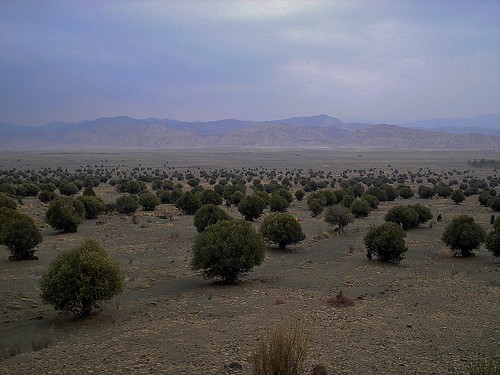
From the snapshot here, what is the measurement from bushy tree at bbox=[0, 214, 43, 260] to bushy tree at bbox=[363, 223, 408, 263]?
17.1 meters

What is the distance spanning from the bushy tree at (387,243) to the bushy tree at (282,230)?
419 centimetres

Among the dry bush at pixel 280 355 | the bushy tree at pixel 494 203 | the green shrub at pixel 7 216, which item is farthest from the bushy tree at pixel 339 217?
the dry bush at pixel 280 355

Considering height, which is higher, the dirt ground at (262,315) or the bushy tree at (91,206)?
the bushy tree at (91,206)

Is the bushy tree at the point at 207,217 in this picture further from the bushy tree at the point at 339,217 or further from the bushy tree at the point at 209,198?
the bushy tree at the point at 209,198

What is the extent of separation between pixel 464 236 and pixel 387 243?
14.8ft

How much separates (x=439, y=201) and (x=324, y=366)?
→ 147 feet

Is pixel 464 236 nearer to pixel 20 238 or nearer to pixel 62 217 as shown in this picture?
pixel 20 238

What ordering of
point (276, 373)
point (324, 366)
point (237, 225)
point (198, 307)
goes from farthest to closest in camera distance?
point (237, 225), point (198, 307), point (324, 366), point (276, 373)

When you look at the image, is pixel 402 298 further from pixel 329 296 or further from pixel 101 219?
pixel 101 219

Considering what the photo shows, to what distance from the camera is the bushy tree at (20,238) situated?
22594 mm

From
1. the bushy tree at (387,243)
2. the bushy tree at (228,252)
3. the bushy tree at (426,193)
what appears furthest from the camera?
the bushy tree at (426,193)

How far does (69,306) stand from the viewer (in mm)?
14719

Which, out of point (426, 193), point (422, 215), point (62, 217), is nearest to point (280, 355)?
point (62, 217)

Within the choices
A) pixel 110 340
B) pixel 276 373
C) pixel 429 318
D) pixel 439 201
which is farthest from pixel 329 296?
Result: pixel 439 201
